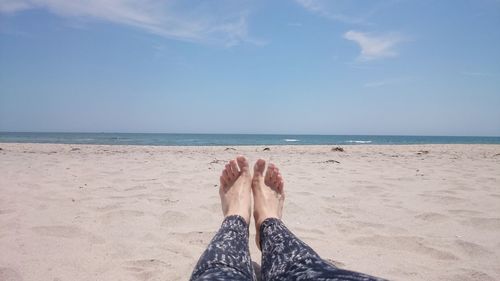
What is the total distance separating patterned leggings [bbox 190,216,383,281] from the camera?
1.04 metres

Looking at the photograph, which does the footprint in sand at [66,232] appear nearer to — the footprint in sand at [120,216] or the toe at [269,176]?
the footprint in sand at [120,216]

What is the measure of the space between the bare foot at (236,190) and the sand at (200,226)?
0.14 m

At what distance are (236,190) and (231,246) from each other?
937mm

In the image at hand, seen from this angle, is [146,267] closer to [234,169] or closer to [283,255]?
[283,255]

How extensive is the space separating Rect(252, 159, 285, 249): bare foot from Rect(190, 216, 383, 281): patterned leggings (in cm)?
25

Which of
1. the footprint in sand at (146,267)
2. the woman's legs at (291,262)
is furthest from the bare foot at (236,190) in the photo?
the footprint in sand at (146,267)

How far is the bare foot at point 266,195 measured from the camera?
1892mm

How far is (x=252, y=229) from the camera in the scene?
2.09m

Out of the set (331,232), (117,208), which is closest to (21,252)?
(117,208)

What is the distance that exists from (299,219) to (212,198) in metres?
0.75

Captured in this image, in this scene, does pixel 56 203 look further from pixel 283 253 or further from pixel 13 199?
pixel 283 253

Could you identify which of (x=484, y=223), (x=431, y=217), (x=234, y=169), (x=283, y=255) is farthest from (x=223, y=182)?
(x=484, y=223)

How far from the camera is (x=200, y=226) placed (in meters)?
2.01

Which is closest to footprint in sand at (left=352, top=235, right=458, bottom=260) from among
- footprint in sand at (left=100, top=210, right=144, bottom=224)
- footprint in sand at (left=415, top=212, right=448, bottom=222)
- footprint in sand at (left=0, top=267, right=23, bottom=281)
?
footprint in sand at (left=415, top=212, right=448, bottom=222)
